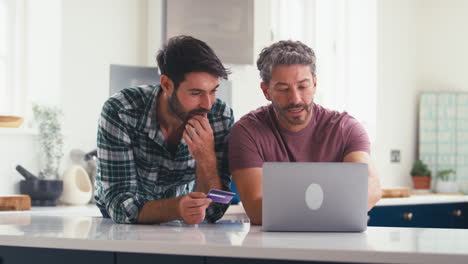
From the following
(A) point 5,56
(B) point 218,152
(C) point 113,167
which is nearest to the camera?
(C) point 113,167

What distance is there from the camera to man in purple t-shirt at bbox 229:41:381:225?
2.49m

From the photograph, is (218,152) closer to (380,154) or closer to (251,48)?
(251,48)

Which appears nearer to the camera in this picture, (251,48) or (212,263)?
(212,263)

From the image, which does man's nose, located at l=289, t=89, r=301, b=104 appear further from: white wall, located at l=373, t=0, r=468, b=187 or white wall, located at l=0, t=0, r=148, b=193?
white wall, located at l=373, t=0, r=468, b=187

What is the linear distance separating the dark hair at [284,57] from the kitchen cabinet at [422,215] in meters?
2.00

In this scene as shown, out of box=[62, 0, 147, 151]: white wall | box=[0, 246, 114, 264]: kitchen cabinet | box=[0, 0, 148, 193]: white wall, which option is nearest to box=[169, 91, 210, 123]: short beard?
box=[0, 246, 114, 264]: kitchen cabinet

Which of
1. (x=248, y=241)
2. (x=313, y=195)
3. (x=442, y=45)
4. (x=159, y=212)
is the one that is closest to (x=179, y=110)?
(x=159, y=212)

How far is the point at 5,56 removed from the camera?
4.01 metres

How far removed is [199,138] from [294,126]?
15.5 inches

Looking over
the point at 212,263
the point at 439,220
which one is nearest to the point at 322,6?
the point at 439,220

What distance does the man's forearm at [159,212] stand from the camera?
2.16 m

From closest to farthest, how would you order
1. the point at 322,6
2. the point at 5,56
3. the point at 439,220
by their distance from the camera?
the point at 5,56 → the point at 439,220 → the point at 322,6

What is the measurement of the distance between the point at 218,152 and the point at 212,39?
2.27 m

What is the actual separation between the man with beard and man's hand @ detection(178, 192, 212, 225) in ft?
0.19
